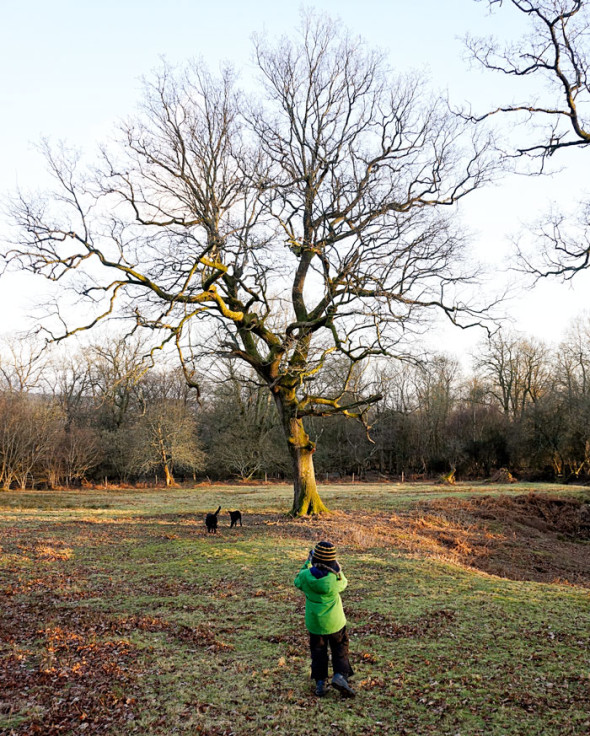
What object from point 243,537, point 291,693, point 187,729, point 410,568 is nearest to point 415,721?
point 291,693

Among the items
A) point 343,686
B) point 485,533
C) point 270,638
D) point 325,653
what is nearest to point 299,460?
point 485,533

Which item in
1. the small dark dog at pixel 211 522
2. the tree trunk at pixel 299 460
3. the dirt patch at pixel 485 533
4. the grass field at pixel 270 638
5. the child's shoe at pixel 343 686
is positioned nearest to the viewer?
the grass field at pixel 270 638

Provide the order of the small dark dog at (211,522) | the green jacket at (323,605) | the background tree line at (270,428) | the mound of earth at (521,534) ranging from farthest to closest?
the background tree line at (270,428)
the small dark dog at (211,522)
the mound of earth at (521,534)
the green jacket at (323,605)

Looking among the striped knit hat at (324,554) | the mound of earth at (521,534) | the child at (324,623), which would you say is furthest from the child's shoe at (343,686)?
the mound of earth at (521,534)

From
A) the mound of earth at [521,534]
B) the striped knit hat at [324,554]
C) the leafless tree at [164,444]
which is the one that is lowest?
the mound of earth at [521,534]

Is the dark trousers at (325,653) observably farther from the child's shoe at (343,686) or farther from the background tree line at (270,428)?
the background tree line at (270,428)

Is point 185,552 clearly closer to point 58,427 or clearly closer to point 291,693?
point 291,693

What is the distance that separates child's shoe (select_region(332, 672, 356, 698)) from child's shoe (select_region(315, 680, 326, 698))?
5.3 inches

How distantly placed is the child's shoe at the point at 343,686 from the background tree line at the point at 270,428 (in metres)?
31.2

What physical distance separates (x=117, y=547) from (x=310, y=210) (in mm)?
12706

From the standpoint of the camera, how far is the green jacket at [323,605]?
5.87 metres

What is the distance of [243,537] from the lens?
49.9 feet

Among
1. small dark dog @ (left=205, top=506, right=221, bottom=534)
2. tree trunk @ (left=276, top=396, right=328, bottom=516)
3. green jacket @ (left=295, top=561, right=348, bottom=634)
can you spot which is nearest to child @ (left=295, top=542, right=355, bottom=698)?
green jacket @ (left=295, top=561, right=348, bottom=634)

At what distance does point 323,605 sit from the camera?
593cm
